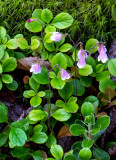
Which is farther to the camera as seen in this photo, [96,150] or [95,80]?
[95,80]

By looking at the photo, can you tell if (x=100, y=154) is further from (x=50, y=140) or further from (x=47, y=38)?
(x=47, y=38)

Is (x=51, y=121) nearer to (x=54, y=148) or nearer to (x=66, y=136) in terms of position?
(x=66, y=136)

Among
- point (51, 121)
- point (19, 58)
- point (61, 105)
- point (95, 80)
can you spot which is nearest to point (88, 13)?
point (95, 80)

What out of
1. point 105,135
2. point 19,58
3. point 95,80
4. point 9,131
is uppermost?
point 19,58

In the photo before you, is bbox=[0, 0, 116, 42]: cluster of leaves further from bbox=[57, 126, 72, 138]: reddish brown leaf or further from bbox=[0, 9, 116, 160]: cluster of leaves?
bbox=[57, 126, 72, 138]: reddish brown leaf

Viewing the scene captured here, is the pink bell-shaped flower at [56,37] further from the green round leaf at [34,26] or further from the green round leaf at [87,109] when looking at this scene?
the green round leaf at [87,109]

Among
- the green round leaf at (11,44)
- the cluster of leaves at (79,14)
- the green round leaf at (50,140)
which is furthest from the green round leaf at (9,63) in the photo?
the green round leaf at (50,140)

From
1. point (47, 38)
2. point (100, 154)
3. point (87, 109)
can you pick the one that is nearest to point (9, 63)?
point (47, 38)
